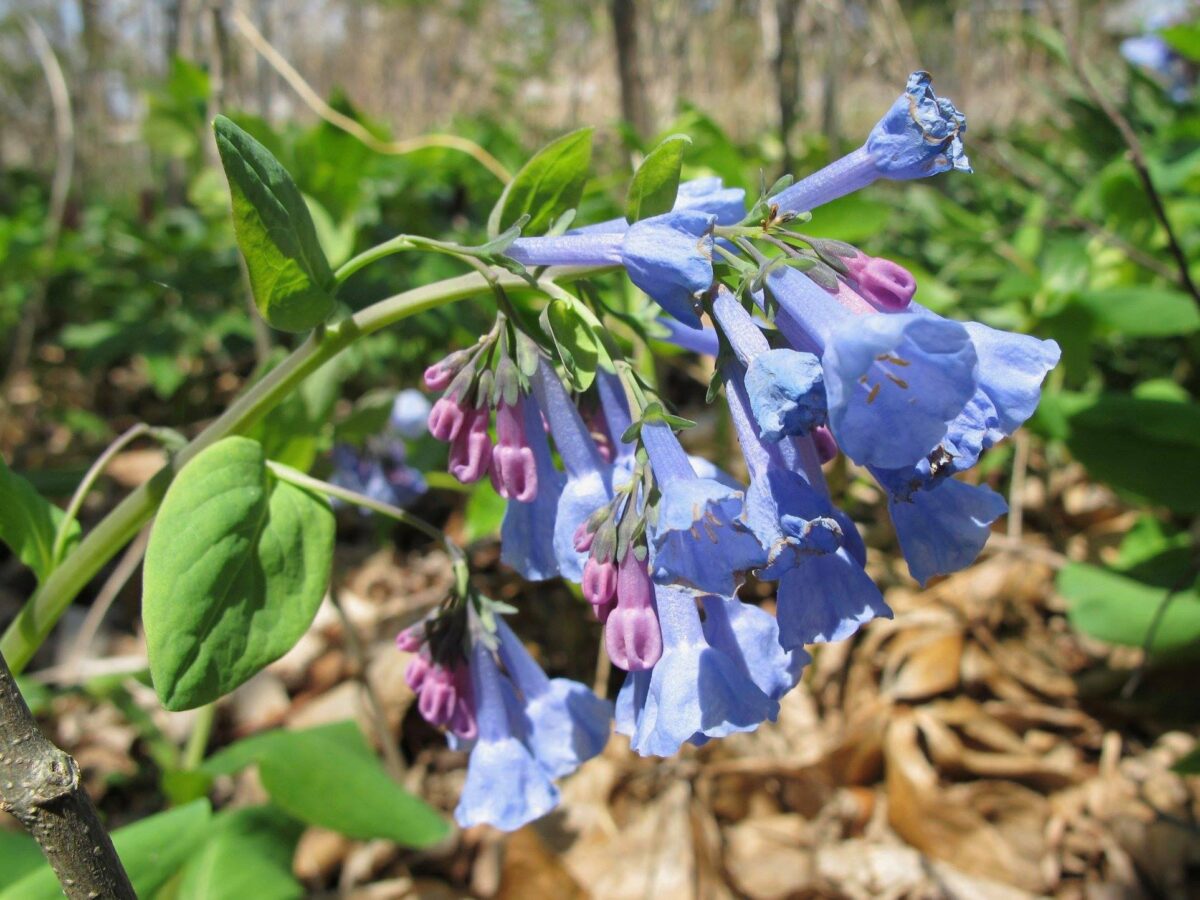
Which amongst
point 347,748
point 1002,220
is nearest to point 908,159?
point 347,748

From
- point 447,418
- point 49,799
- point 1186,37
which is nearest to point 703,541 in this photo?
point 447,418

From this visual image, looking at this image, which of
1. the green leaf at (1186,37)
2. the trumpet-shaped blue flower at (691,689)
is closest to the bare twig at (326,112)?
the trumpet-shaped blue flower at (691,689)

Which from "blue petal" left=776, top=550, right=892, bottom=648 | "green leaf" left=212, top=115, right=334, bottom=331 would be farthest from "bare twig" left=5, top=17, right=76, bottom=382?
"blue petal" left=776, top=550, right=892, bottom=648

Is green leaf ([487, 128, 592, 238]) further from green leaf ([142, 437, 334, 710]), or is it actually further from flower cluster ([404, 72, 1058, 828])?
green leaf ([142, 437, 334, 710])

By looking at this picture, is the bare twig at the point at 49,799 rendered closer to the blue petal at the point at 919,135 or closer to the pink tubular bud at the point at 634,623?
the pink tubular bud at the point at 634,623

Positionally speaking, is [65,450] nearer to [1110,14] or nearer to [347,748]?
[347,748]
